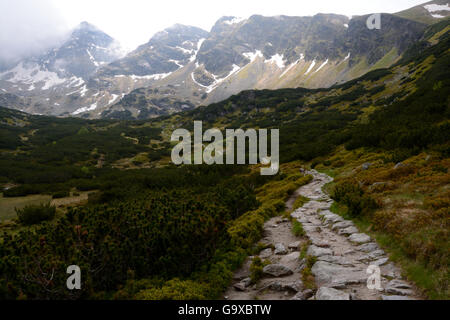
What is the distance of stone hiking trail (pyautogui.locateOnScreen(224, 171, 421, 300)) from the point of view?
5.32 m

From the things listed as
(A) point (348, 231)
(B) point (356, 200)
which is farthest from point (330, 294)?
(B) point (356, 200)

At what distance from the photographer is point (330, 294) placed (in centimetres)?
518

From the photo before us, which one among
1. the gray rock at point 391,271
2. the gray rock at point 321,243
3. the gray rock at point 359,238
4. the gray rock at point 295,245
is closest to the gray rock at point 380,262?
the gray rock at point 391,271

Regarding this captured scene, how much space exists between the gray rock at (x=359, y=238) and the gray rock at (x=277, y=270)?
9.20 ft

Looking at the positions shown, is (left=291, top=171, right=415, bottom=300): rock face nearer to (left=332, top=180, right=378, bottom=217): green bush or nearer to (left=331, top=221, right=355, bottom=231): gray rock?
(left=331, top=221, right=355, bottom=231): gray rock

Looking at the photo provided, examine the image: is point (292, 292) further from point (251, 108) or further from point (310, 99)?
point (251, 108)

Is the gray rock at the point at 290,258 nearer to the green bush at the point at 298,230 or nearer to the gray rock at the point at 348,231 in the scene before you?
the green bush at the point at 298,230

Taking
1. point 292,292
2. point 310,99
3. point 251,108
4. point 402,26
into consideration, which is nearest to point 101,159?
point 292,292

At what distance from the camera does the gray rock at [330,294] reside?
200 inches

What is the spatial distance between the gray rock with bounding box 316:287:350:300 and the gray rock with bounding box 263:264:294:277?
1772mm

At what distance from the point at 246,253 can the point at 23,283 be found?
6.62 m

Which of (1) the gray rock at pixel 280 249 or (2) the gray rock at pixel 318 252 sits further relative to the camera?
(1) the gray rock at pixel 280 249

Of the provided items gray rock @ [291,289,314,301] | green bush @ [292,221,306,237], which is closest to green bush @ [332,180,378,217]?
green bush @ [292,221,306,237]

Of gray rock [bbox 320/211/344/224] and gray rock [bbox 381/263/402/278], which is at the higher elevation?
gray rock [bbox 381/263/402/278]
